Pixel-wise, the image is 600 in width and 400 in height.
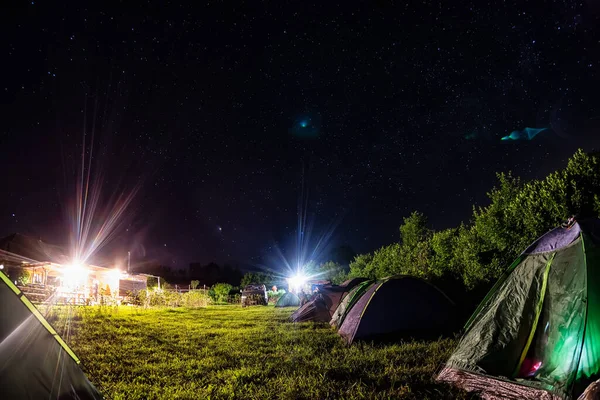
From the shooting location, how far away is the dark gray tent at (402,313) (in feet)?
→ 27.6

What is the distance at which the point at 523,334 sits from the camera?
471cm

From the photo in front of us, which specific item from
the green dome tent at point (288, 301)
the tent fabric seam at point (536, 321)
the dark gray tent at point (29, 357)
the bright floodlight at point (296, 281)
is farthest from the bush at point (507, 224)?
the bright floodlight at point (296, 281)

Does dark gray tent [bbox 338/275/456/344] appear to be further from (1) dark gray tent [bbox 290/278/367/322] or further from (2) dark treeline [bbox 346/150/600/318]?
(1) dark gray tent [bbox 290/278/367/322]

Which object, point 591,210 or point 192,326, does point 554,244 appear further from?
point 192,326

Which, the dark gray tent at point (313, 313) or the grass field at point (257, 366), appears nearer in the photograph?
the grass field at point (257, 366)

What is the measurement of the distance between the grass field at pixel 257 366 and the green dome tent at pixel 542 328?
0.57m

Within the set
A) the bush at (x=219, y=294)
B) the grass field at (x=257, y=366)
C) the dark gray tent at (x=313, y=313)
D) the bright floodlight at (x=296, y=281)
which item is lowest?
the bush at (x=219, y=294)

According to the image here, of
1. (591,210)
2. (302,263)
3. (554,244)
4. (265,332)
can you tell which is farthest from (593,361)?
(302,263)

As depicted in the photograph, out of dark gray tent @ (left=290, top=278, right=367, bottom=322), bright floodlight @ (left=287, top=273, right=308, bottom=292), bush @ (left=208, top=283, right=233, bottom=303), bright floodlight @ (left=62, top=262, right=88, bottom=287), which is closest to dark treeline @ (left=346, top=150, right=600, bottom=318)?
dark gray tent @ (left=290, top=278, right=367, bottom=322)

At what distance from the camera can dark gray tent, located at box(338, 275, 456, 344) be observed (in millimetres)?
8406

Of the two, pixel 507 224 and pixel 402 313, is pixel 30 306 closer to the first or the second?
pixel 402 313

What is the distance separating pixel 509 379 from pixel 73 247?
1424 inches

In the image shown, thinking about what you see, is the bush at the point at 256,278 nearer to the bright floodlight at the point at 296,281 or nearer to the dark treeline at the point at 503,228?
the bright floodlight at the point at 296,281

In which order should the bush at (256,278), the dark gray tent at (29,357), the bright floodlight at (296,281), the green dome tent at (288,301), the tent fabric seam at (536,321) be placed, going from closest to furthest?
the dark gray tent at (29,357)
the tent fabric seam at (536,321)
the green dome tent at (288,301)
the bright floodlight at (296,281)
the bush at (256,278)
